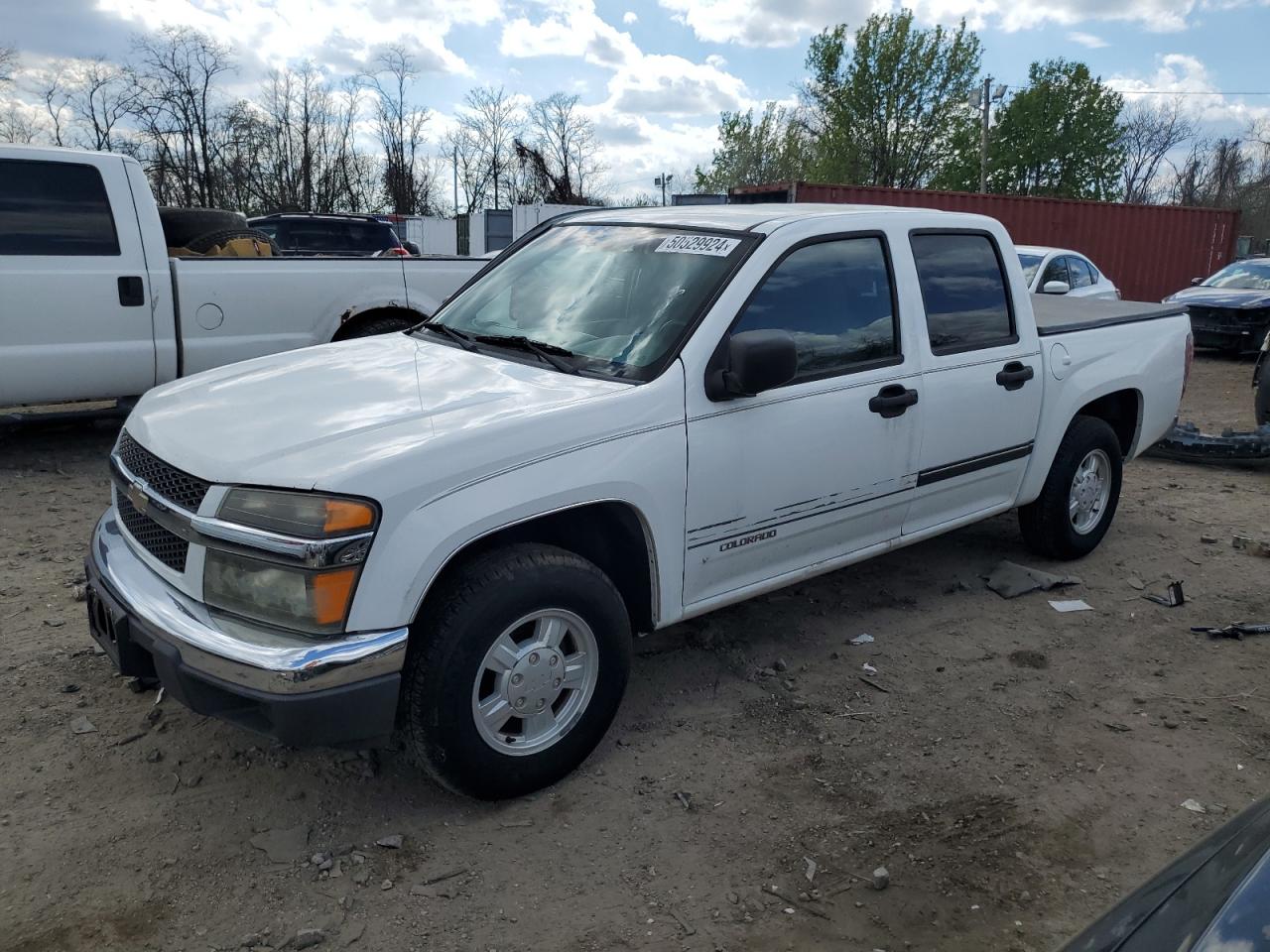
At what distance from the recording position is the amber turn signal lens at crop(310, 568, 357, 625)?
2639 mm

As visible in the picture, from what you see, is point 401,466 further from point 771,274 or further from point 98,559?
point 771,274

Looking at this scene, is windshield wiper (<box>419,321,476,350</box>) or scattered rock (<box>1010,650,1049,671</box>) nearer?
windshield wiper (<box>419,321,476,350</box>)

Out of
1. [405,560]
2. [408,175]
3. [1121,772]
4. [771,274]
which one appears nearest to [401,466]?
[405,560]

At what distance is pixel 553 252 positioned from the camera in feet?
14.2

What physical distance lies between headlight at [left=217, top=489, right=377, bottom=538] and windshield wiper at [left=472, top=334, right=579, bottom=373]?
1.09 m

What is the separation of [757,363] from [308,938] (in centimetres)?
212

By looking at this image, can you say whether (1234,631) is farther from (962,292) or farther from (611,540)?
(611,540)

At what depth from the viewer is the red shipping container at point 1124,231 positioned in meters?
19.0

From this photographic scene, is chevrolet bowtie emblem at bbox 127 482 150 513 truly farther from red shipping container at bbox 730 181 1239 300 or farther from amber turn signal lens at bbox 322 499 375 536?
red shipping container at bbox 730 181 1239 300

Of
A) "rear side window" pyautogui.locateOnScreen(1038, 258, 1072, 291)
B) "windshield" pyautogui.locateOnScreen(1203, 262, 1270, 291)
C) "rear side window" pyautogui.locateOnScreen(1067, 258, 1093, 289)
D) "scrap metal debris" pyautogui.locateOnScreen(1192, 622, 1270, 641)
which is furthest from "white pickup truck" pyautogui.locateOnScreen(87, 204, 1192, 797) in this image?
"windshield" pyautogui.locateOnScreen(1203, 262, 1270, 291)

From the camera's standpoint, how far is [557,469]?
3.04 m

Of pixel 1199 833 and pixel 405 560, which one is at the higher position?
pixel 405 560

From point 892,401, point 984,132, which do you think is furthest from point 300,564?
point 984,132

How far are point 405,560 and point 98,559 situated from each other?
130cm
